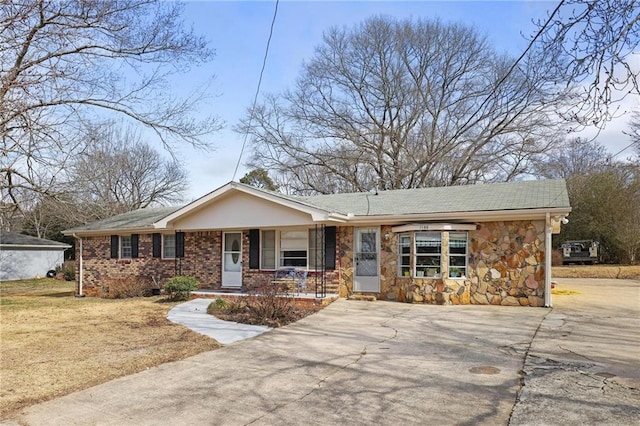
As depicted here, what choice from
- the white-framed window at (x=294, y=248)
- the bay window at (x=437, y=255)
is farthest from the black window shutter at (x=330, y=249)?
the bay window at (x=437, y=255)

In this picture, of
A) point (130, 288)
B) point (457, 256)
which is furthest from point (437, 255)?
point (130, 288)

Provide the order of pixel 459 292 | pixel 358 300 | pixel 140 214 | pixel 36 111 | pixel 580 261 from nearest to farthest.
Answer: pixel 36 111, pixel 459 292, pixel 358 300, pixel 140 214, pixel 580 261

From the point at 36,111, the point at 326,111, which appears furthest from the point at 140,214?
the point at 326,111

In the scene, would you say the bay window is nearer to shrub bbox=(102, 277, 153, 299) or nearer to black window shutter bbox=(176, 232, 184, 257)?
black window shutter bbox=(176, 232, 184, 257)

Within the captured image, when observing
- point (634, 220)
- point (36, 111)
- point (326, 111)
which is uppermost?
point (326, 111)

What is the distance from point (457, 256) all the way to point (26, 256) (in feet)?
98.1

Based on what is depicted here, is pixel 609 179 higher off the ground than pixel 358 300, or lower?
higher

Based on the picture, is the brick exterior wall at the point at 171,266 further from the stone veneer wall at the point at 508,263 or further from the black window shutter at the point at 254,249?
the stone veneer wall at the point at 508,263

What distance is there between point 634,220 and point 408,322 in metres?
20.6

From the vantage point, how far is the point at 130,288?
17.4 m

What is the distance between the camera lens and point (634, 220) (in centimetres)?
2533

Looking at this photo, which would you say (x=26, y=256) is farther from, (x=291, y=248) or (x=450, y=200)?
(x=450, y=200)

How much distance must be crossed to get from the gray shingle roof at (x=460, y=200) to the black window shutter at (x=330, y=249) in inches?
25.5

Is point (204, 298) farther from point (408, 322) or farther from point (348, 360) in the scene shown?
point (348, 360)
